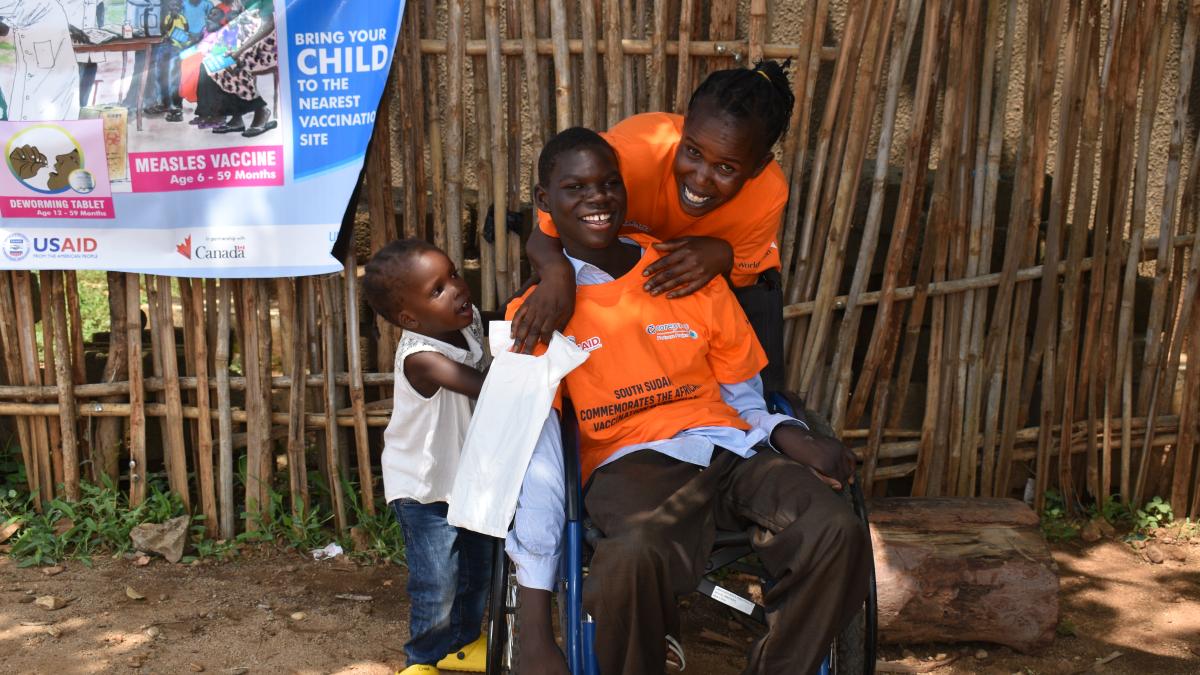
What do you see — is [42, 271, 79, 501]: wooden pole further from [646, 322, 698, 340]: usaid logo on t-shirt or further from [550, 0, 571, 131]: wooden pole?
[646, 322, 698, 340]: usaid logo on t-shirt

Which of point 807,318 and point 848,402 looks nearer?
point 807,318

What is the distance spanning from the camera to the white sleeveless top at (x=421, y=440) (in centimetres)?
289

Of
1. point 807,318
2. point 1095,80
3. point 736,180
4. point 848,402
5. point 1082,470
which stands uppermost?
point 1095,80

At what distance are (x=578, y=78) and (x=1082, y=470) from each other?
7.91 feet

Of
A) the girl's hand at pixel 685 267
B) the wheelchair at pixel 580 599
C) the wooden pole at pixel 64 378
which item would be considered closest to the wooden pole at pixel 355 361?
the wooden pole at pixel 64 378

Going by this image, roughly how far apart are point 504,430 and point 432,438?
0.47 metres

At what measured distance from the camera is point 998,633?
124 inches

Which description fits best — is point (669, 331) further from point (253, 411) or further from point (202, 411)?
point (202, 411)

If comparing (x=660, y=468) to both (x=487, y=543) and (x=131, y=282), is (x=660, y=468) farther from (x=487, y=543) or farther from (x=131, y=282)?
(x=131, y=282)

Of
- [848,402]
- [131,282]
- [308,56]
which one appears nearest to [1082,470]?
[848,402]

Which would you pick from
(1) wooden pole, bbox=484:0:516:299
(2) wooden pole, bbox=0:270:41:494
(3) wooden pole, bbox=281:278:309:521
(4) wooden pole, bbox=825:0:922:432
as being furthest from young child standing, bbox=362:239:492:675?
(2) wooden pole, bbox=0:270:41:494

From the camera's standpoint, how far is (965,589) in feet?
10.2

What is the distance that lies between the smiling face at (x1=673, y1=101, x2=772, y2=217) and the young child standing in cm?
66

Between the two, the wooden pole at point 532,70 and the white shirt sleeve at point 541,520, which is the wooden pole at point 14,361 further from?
the white shirt sleeve at point 541,520
